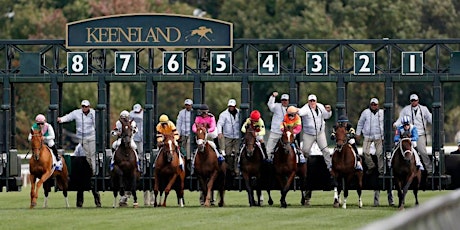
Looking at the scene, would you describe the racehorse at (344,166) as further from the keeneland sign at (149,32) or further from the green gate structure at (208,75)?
the keeneland sign at (149,32)

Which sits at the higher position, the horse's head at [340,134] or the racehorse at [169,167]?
the horse's head at [340,134]

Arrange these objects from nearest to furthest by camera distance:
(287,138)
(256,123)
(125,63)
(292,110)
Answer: (287,138) → (292,110) → (256,123) → (125,63)

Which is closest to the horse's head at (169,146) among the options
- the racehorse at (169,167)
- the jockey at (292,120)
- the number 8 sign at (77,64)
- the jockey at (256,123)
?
the racehorse at (169,167)

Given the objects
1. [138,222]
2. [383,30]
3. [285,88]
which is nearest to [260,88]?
[285,88]

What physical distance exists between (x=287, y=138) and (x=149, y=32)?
3898 millimetres

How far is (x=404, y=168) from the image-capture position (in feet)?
92.9

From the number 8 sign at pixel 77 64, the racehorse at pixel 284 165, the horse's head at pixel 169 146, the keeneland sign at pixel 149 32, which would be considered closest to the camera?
the racehorse at pixel 284 165

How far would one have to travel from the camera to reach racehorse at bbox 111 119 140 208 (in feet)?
93.5

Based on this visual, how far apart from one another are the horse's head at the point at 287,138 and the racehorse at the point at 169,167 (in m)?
Result: 1.83

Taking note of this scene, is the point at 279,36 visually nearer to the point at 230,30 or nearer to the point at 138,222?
the point at 230,30

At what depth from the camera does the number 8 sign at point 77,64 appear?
1213 inches

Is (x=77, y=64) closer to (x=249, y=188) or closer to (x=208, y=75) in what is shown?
(x=208, y=75)

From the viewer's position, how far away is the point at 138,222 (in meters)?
23.6

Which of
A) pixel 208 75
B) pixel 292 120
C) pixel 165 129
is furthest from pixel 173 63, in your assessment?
pixel 292 120
